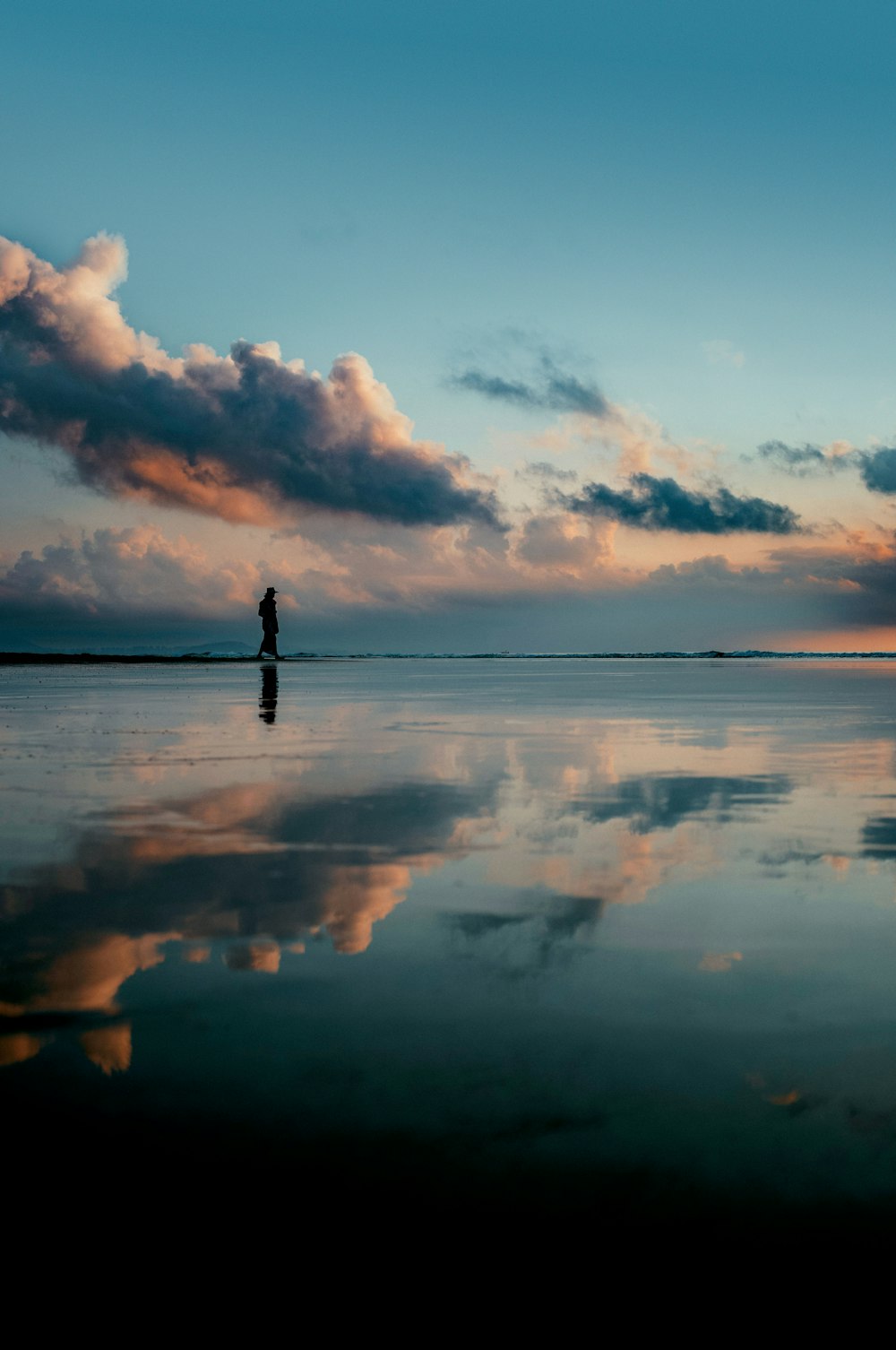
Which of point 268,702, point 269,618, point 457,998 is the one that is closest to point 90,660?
point 269,618

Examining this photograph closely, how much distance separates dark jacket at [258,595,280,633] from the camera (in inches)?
2094

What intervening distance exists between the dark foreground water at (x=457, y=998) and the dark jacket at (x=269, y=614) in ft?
142

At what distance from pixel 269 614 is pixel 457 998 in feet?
168

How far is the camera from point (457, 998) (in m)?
4.25

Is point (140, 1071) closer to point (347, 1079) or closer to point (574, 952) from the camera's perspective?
point (347, 1079)

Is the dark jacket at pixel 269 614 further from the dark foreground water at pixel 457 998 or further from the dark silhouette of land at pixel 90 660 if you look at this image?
the dark foreground water at pixel 457 998

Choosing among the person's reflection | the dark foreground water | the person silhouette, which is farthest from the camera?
the person silhouette

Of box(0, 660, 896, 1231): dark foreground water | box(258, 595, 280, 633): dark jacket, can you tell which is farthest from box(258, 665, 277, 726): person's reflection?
Result: box(258, 595, 280, 633): dark jacket

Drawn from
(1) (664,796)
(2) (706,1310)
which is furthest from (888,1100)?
(1) (664,796)

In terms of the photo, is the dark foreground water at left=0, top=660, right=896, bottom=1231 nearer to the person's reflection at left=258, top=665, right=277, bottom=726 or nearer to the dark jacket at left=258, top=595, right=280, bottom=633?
the person's reflection at left=258, top=665, right=277, bottom=726

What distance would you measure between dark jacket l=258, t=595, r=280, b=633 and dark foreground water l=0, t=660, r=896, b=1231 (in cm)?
4340

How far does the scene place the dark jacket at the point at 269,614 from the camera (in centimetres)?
5319

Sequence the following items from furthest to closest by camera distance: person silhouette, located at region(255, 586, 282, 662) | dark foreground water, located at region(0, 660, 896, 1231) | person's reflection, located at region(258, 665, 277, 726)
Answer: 1. person silhouette, located at region(255, 586, 282, 662)
2. person's reflection, located at region(258, 665, 277, 726)
3. dark foreground water, located at region(0, 660, 896, 1231)

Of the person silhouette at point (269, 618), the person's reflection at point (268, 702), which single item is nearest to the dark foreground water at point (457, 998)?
the person's reflection at point (268, 702)
